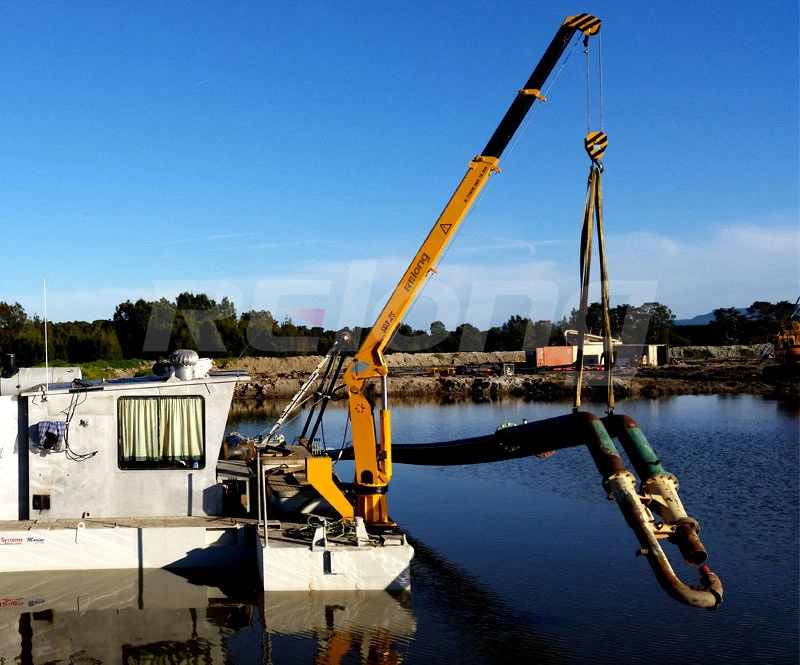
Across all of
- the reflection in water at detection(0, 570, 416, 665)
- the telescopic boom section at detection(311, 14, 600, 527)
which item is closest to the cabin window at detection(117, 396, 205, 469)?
the reflection in water at detection(0, 570, 416, 665)

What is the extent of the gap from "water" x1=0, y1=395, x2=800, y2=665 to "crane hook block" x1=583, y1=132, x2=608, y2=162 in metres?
7.39

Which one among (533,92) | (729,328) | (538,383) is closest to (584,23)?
(533,92)

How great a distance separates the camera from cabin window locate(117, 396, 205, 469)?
1441cm

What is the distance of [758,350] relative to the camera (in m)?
94.3

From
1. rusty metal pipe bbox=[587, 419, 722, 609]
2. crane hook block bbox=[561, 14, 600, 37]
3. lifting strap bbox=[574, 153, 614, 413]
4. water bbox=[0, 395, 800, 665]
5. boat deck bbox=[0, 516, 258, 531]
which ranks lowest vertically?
water bbox=[0, 395, 800, 665]

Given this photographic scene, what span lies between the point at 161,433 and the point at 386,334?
15.3ft

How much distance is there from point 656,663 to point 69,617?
30.8ft

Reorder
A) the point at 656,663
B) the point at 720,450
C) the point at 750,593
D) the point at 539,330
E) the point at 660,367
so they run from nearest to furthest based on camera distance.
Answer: the point at 656,663 → the point at 750,593 → the point at 720,450 → the point at 660,367 → the point at 539,330

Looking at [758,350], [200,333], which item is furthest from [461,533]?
[758,350]

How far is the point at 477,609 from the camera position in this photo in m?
13.2

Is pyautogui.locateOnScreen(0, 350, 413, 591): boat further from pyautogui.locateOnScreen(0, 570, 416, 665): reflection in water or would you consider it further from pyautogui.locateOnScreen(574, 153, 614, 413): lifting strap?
pyautogui.locateOnScreen(574, 153, 614, 413): lifting strap

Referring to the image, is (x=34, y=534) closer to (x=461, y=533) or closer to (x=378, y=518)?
(x=378, y=518)

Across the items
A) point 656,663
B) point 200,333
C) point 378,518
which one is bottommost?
point 656,663

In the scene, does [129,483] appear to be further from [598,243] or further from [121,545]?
[598,243]
